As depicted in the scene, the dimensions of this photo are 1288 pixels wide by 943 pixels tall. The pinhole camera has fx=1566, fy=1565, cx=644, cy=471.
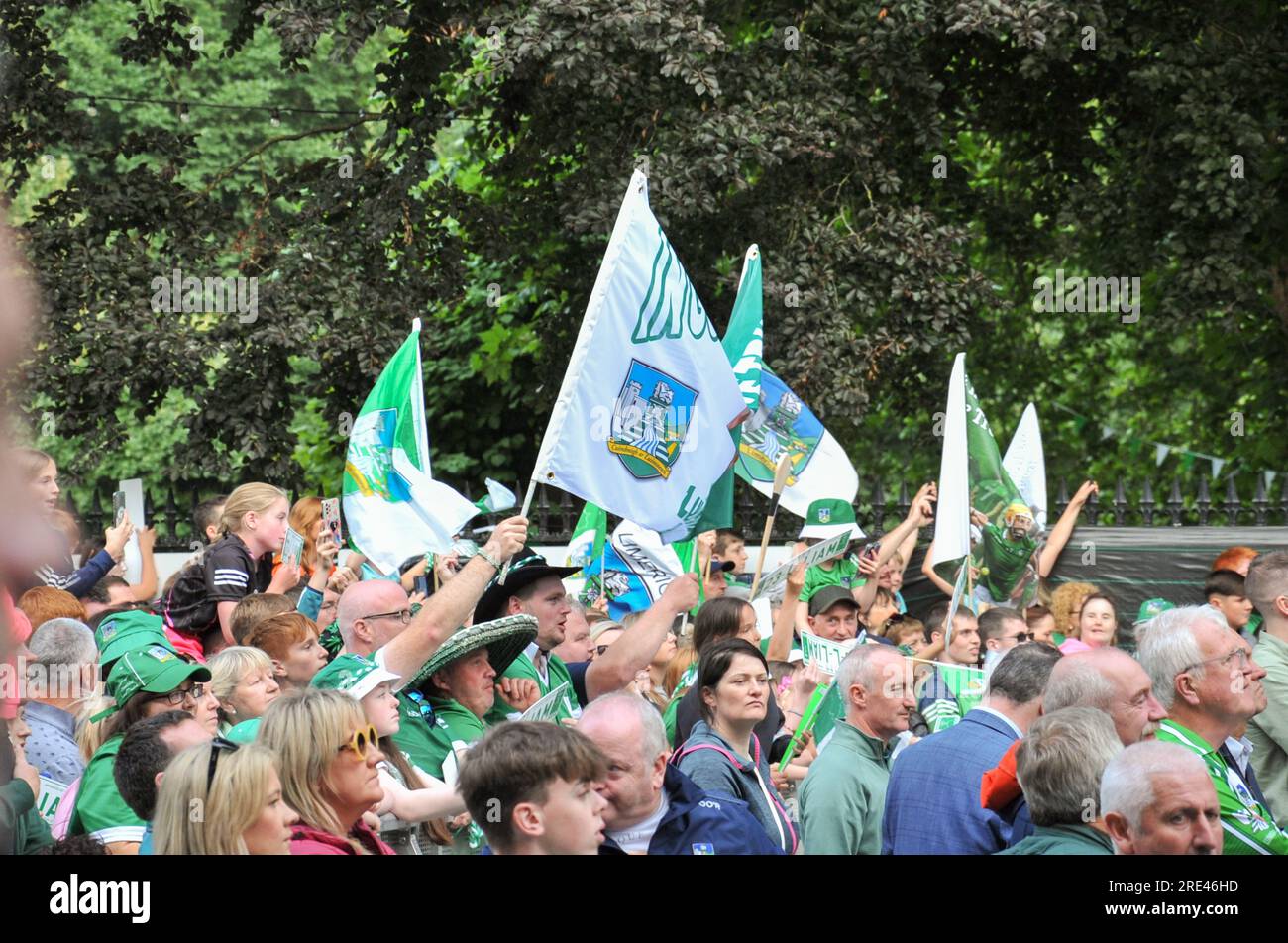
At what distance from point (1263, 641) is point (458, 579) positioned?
296cm

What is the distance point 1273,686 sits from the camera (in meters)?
5.43

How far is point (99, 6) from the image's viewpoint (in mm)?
25375

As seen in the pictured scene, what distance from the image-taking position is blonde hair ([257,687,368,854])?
3701mm

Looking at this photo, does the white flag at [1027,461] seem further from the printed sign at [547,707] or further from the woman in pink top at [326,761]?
the woman in pink top at [326,761]

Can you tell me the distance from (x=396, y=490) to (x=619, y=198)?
4638 mm

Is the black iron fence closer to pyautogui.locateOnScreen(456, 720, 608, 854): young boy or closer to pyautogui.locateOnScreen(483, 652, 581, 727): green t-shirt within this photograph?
pyautogui.locateOnScreen(483, 652, 581, 727): green t-shirt

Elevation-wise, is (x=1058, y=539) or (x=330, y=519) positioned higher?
(x=330, y=519)

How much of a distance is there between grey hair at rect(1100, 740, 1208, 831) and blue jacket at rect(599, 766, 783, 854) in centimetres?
95

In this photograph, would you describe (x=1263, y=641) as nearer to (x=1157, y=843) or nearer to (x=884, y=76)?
(x=1157, y=843)

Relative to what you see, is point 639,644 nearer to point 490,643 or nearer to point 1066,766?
point 490,643

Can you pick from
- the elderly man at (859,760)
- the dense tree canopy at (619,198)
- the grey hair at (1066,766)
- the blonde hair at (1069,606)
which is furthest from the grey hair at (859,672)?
the dense tree canopy at (619,198)

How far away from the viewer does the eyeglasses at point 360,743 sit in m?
3.74

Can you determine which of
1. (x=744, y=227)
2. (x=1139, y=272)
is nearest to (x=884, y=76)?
(x=744, y=227)

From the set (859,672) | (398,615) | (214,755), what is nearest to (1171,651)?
(859,672)
